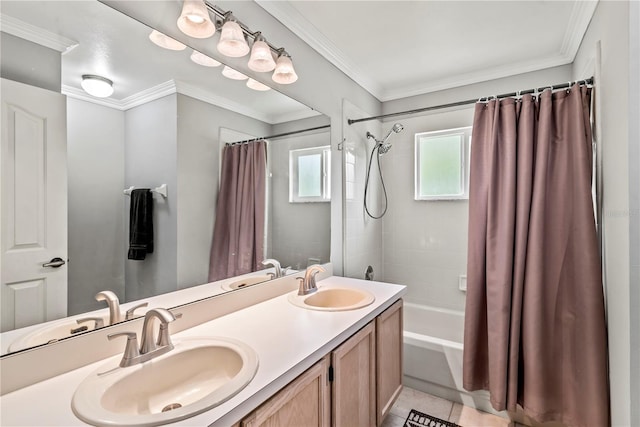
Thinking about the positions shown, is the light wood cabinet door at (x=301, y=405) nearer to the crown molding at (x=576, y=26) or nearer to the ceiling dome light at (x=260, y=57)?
the ceiling dome light at (x=260, y=57)

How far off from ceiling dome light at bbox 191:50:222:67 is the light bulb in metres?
0.07

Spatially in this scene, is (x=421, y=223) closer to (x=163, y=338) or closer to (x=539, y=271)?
(x=539, y=271)

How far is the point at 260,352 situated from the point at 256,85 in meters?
1.35

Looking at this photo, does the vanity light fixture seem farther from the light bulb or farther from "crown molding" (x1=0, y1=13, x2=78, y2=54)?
"crown molding" (x1=0, y1=13, x2=78, y2=54)

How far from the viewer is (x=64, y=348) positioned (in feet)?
3.00

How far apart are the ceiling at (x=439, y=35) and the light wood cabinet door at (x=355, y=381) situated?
1800 mm

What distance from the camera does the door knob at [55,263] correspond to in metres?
0.92

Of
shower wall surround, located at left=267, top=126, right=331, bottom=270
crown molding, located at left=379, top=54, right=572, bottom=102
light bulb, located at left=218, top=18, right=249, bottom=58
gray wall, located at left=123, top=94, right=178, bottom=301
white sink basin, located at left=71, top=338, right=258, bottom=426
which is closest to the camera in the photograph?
white sink basin, located at left=71, top=338, right=258, bottom=426

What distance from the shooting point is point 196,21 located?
1284 millimetres

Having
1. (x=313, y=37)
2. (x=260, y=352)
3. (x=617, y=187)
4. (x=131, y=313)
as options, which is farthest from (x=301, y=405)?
Answer: (x=313, y=37)

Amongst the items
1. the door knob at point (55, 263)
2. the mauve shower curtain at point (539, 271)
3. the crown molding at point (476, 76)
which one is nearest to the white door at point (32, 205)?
the door knob at point (55, 263)

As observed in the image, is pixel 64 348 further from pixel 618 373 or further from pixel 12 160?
pixel 618 373

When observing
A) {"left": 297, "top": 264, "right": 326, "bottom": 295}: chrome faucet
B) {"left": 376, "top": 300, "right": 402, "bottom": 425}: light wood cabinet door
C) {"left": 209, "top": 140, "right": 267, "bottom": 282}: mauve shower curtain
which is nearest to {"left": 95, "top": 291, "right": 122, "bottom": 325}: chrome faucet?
{"left": 209, "top": 140, "right": 267, "bottom": 282}: mauve shower curtain

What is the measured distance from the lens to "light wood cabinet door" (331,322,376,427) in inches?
48.0
